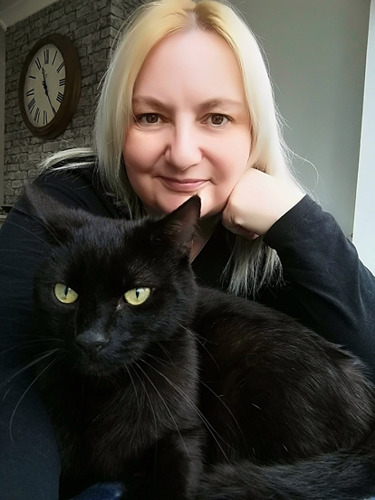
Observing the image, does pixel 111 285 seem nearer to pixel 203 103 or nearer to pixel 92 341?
pixel 92 341

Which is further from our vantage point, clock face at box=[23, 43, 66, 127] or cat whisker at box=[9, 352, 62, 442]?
clock face at box=[23, 43, 66, 127]

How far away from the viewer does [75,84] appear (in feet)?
9.83

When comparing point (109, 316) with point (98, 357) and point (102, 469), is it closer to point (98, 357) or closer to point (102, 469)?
point (98, 357)

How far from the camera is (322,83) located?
2078 mm

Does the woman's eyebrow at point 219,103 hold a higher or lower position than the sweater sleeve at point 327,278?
higher

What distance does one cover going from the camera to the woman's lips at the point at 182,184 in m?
0.87

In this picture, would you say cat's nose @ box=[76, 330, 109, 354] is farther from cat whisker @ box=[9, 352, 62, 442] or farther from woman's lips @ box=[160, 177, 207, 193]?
woman's lips @ box=[160, 177, 207, 193]

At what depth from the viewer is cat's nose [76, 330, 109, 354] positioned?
0.53 meters

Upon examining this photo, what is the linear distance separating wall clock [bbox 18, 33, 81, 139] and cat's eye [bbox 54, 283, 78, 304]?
276cm

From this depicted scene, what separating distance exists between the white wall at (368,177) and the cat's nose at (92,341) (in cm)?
160

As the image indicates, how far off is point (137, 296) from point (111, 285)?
42 mm

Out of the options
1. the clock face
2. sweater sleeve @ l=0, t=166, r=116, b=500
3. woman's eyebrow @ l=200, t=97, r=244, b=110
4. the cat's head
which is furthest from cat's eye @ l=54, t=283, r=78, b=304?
the clock face

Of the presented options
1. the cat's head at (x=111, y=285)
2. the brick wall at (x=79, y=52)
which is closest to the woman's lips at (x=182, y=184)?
the cat's head at (x=111, y=285)

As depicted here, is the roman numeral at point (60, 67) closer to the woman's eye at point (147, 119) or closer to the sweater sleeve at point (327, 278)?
the woman's eye at point (147, 119)
